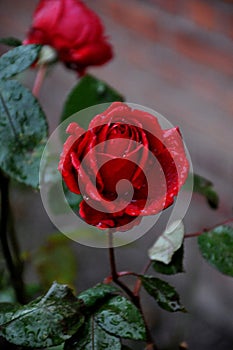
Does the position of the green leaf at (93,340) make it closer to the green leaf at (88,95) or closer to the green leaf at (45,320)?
the green leaf at (45,320)

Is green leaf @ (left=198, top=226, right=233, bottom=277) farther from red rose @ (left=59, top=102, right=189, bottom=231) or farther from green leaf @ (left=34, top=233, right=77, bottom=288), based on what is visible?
green leaf @ (left=34, top=233, right=77, bottom=288)

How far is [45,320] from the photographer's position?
1.06 ft

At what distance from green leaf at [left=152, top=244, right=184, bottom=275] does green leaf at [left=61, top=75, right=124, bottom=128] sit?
0.46 ft

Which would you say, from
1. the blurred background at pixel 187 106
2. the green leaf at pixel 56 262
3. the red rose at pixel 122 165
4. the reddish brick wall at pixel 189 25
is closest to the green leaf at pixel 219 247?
the red rose at pixel 122 165

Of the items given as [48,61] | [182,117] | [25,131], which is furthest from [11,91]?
[182,117]

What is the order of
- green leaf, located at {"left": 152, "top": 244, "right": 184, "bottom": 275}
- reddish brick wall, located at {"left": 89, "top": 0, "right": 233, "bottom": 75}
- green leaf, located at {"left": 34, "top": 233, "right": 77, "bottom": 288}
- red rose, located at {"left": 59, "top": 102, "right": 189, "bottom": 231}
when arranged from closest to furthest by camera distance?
red rose, located at {"left": 59, "top": 102, "right": 189, "bottom": 231}, green leaf, located at {"left": 152, "top": 244, "right": 184, "bottom": 275}, green leaf, located at {"left": 34, "top": 233, "right": 77, "bottom": 288}, reddish brick wall, located at {"left": 89, "top": 0, "right": 233, "bottom": 75}

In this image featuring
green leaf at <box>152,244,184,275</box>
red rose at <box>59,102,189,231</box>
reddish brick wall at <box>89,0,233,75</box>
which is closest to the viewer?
red rose at <box>59,102,189,231</box>

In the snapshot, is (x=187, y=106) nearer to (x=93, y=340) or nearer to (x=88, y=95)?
(x=88, y=95)

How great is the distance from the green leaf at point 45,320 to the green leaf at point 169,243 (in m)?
0.08

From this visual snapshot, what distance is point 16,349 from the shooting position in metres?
0.36

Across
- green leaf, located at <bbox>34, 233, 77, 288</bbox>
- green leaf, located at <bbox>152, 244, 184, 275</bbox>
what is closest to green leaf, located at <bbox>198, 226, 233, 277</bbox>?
green leaf, located at <bbox>152, 244, 184, 275</bbox>

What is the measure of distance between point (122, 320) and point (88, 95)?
0.21 metres

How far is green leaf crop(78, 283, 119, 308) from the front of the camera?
0.36m

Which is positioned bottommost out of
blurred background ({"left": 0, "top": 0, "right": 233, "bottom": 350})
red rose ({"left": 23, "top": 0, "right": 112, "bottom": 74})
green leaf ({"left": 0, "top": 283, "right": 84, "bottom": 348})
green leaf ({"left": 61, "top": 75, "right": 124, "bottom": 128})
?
blurred background ({"left": 0, "top": 0, "right": 233, "bottom": 350})
